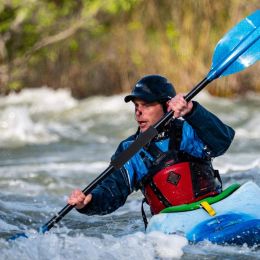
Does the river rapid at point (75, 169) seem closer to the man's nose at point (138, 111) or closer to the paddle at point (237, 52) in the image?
the paddle at point (237, 52)

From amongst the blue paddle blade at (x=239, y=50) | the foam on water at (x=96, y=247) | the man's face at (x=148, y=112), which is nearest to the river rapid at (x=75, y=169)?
the foam on water at (x=96, y=247)

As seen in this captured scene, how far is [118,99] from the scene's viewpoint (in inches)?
512

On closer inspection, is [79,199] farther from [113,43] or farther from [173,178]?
[113,43]

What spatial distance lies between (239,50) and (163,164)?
0.75 m

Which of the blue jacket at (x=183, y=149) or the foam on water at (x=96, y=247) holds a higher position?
the blue jacket at (x=183, y=149)

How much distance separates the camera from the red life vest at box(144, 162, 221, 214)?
4016 mm

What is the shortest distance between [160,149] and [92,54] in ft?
32.5

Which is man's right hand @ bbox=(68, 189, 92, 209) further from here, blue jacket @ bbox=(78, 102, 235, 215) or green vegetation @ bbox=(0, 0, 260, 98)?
green vegetation @ bbox=(0, 0, 260, 98)

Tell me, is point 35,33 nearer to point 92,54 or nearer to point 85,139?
point 92,54

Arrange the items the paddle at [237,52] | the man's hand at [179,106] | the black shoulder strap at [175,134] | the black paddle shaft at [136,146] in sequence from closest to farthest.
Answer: the man's hand at [179,106], the black paddle shaft at [136,146], the black shoulder strap at [175,134], the paddle at [237,52]

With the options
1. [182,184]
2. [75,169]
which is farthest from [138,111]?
[75,169]

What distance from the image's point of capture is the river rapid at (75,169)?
3.80 meters

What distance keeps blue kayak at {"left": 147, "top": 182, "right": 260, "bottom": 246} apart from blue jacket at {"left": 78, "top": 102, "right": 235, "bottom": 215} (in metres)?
0.25

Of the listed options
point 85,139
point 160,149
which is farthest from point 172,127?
point 85,139
